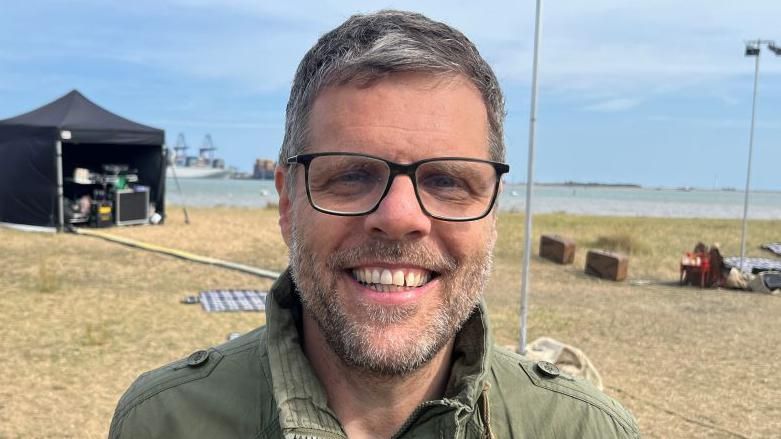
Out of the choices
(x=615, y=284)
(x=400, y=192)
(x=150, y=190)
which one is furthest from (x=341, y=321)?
(x=150, y=190)

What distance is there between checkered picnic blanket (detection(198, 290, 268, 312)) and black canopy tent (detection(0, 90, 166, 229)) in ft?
24.3

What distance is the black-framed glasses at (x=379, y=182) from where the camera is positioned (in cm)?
125

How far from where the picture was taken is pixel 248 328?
21.9 ft

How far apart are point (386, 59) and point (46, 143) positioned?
14.6 m

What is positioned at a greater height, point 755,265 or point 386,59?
point 386,59

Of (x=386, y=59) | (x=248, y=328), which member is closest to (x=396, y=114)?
(x=386, y=59)

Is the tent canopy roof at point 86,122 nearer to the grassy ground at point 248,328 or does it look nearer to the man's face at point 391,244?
the grassy ground at point 248,328

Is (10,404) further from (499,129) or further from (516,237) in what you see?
(516,237)

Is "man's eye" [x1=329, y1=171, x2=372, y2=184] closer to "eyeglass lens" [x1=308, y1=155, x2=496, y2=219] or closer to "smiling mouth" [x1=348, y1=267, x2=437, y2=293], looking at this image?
"eyeglass lens" [x1=308, y1=155, x2=496, y2=219]

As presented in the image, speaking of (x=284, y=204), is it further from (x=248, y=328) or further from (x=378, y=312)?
(x=248, y=328)

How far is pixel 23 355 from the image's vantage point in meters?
5.50

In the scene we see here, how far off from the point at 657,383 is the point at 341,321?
204 inches

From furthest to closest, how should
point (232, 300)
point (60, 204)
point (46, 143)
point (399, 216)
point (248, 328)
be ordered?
point (60, 204) < point (46, 143) < point (232, 300) < point (248, 328) < point (399, 216)

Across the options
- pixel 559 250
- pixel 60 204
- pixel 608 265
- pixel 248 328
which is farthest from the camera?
pixel 60 204
